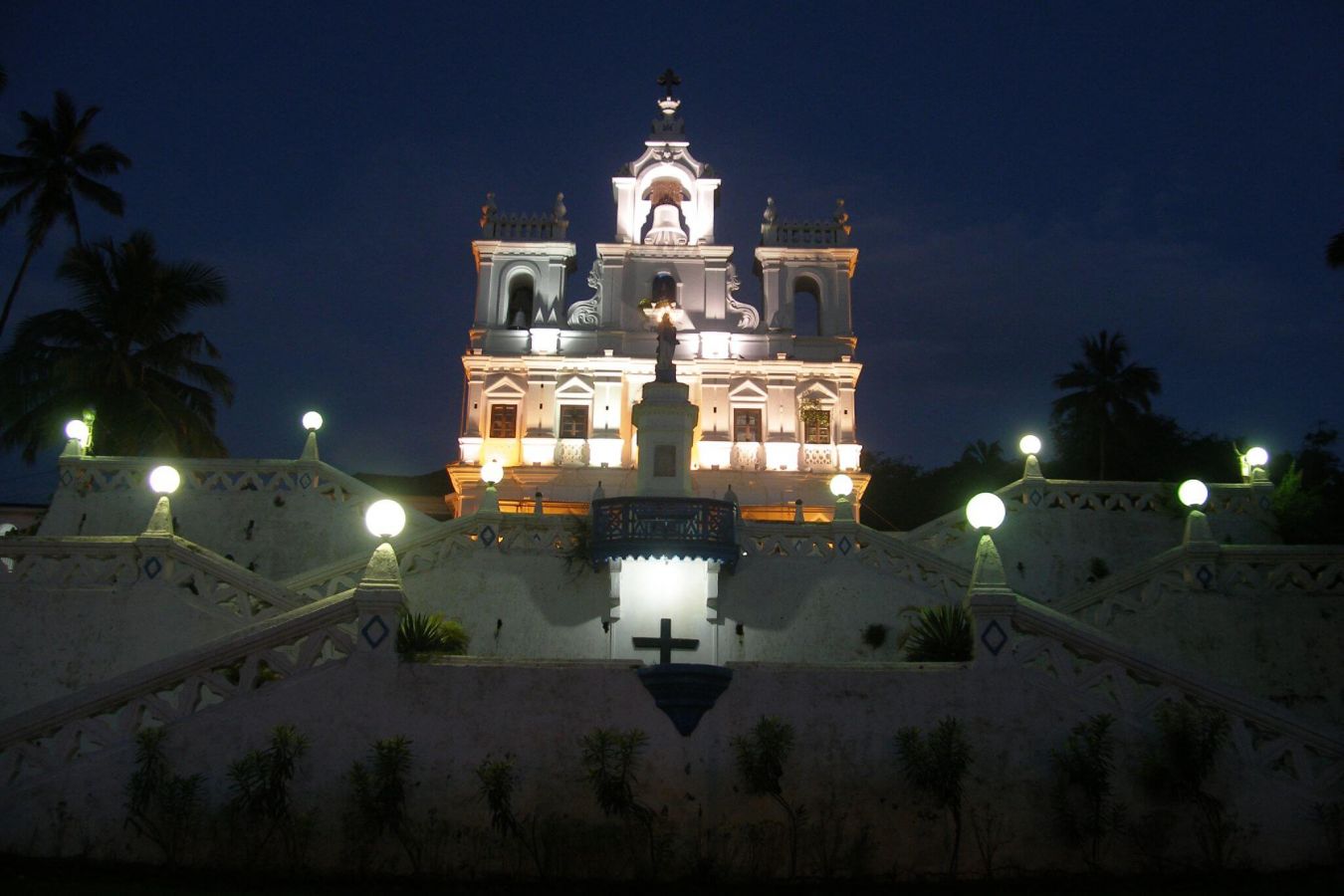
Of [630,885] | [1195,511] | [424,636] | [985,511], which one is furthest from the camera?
[1195,511]

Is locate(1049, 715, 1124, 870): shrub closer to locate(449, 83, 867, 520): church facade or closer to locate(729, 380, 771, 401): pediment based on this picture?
locate(449, 83, 867, 520): church facade

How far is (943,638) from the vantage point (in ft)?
55.0

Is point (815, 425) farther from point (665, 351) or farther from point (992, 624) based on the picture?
point (992, 624)

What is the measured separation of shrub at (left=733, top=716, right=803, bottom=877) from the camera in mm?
13609

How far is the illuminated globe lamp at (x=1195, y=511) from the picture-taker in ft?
69.1

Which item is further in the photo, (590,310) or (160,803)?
(590,310)

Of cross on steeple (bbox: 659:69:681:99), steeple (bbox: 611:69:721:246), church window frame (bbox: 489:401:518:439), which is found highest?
cross on steeple (bbox: 659:69:681:99)

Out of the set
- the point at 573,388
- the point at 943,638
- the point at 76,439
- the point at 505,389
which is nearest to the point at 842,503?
the point at 943,638

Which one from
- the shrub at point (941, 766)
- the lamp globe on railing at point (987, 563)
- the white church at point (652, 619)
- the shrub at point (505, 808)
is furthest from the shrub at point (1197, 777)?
the shrub at point (505, 808)

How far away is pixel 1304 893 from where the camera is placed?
12461mm

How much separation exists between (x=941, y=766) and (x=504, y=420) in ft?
88.8

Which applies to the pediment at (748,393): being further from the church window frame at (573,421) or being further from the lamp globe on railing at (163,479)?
the lamp globe on railing at (163,479)

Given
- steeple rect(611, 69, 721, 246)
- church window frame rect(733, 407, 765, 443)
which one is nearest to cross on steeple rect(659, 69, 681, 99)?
steeple rect(611, 69, 721, 246)

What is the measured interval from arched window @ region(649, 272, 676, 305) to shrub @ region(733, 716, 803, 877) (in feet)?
91.6
